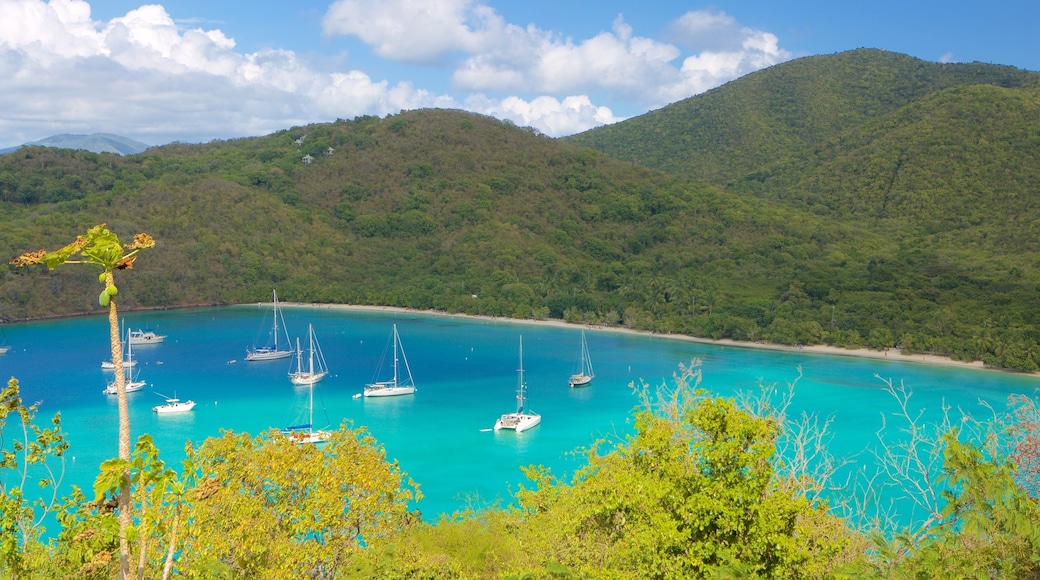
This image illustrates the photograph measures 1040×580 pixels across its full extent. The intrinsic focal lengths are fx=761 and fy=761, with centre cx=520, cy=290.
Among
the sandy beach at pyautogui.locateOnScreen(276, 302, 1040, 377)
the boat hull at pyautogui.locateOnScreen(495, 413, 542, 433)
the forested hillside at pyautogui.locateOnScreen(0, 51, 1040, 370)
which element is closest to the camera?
the boat hull at pyautogui.locateOnScreen(495, 413, 542, 433)

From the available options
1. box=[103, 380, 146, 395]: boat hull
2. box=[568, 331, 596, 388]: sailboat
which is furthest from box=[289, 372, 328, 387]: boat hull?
box=[568, 331, 596, 388]: sailboat

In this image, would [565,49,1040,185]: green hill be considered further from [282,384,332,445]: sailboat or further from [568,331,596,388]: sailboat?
[282,384,332,445]: sailboat

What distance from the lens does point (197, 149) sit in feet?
397

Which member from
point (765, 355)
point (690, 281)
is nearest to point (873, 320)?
point (765, 355)

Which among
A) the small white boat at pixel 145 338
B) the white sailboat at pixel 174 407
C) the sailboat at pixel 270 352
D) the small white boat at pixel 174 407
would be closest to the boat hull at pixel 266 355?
the sailboat at pixel 270 352

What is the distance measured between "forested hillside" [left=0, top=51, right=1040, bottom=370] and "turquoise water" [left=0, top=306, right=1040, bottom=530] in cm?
685

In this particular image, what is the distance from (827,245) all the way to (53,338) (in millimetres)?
72873

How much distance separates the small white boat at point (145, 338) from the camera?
191 feet

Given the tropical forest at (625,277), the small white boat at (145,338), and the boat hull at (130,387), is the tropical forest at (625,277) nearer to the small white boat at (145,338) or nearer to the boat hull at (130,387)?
the boat hull at (130,387)

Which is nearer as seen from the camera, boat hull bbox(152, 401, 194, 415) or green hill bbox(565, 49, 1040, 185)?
boat hull bbox(152, 401, 194, 415)

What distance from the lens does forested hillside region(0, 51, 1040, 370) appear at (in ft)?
206

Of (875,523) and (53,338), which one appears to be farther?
(53,338)

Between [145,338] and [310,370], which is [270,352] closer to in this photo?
[310,370]

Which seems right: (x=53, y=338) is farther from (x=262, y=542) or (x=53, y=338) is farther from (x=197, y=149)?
(x=197, y=149)
